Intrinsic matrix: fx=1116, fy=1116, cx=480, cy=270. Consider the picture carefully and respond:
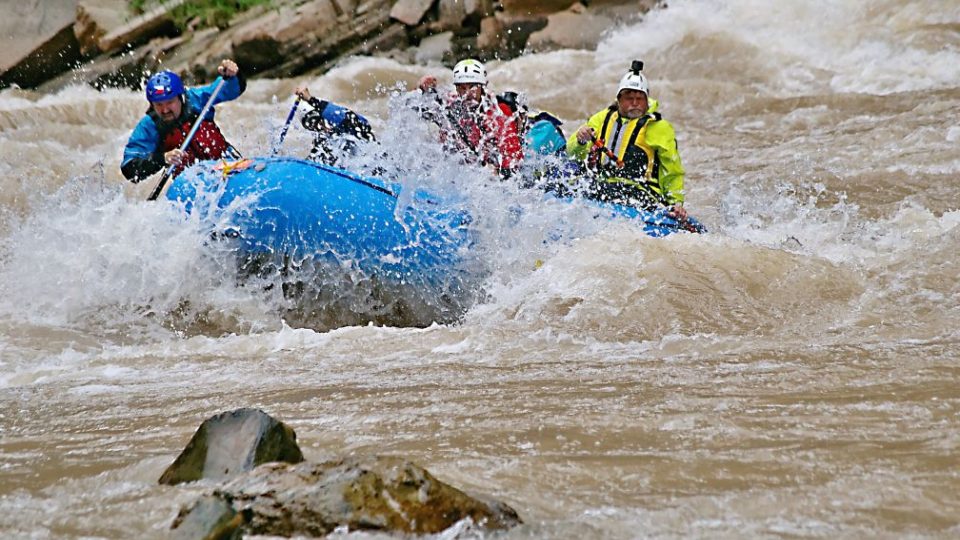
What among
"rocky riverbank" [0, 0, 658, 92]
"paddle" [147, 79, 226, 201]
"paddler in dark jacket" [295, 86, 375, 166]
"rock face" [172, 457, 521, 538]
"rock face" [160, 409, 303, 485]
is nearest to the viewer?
"rock face" [172, 457, 521, 538]

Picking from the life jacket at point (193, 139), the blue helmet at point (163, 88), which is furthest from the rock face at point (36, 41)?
the blue helmet at point (163, 88)

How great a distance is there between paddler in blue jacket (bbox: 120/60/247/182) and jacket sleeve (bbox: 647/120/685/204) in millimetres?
2457

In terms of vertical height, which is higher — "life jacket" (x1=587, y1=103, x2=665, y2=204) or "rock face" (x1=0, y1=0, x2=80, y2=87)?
"rock face" (x1=0, y1=0, x2=80, y2=87)

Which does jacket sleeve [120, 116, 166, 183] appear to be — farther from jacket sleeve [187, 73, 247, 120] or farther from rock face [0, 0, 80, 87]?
rock face [0, 0, 80, 87]

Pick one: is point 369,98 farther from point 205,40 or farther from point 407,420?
point 407,420

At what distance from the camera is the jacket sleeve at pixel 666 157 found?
6.45m

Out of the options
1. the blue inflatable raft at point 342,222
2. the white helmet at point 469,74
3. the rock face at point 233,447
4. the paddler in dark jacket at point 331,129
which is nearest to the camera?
the rock face at point 233,447

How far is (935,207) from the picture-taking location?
686 cm

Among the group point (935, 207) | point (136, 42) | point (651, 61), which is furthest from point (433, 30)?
point (935, 207)

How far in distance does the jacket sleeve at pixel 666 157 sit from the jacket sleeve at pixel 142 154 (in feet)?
9.22

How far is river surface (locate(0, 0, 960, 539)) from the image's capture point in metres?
2.74

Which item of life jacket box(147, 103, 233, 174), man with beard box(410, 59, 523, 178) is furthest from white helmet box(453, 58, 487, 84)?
life jacket box(147, 103, 233, 174)

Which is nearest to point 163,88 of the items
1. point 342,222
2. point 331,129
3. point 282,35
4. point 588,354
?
point 331,129

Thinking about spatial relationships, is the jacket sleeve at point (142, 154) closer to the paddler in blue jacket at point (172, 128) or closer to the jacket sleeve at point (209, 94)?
the paddler in blue jacket at point (172, 128)
